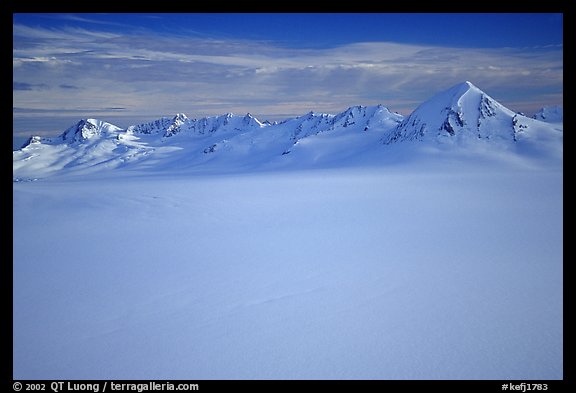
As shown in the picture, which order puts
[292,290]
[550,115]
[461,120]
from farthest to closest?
[550,115] → [461,120] → [292,290]

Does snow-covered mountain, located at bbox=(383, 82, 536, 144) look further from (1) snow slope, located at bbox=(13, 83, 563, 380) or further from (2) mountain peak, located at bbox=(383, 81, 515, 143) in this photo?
(1) snow slope, located at bbox=(13, 83, 563, 380)

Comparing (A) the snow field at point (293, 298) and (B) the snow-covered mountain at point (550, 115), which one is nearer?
(A) the snow field at point (293, 298)

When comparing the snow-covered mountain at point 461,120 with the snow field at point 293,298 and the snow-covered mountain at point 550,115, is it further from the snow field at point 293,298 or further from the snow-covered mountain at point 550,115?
the snow field at point 293,298

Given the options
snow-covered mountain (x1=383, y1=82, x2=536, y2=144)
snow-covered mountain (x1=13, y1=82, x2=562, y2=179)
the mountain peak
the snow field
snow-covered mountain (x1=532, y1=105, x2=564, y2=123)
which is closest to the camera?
the snow field

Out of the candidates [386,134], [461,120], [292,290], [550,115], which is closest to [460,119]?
[461,120]

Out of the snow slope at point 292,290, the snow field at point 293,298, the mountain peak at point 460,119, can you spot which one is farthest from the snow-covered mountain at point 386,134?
the snow field at point 293,298

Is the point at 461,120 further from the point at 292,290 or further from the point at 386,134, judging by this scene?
the point at 292,290

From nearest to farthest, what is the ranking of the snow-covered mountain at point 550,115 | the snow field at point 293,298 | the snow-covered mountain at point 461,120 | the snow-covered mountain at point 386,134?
the snow field at point 293,298, the snow-covered mountain at point 386,134, the snow-covered mountain at point 461,120, the snow-covered mountain at point 550,115

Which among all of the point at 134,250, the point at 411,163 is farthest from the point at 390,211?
the point at 411,163

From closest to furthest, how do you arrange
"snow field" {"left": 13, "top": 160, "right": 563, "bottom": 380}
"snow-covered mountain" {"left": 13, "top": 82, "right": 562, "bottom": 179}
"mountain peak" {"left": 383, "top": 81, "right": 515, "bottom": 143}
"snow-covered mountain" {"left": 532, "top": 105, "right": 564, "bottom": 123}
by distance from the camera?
"snow field" {"left": 13, "top": 160, "right": 563, "bottom": 380}
"snow-covered mountain" {"left": 13, "top": 82, "right": 562, "bottom": 179}
"mountain peak" {"left": 383, "top": 81, "right": 515, "bottom": 143}
"snow-covered mountain" {"left": 532, "top": 105, "right": 564, "bottom": 123}

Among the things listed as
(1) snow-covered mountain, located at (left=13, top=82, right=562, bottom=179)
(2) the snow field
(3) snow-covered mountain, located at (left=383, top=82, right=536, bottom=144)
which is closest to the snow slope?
(2) the snow field

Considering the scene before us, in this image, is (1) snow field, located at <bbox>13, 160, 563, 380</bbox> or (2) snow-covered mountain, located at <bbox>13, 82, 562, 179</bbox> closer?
(1) snow field, located at <bbox>13, 160, 563, 380</bbox>
